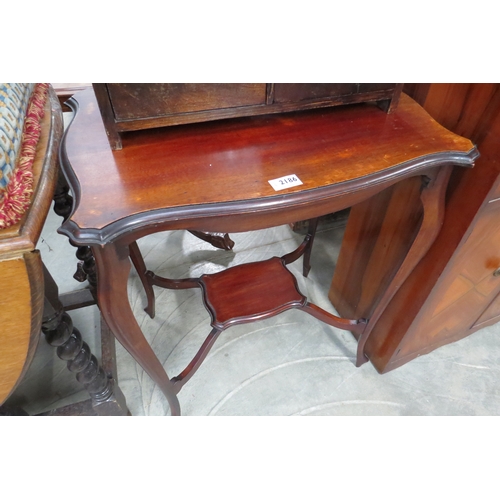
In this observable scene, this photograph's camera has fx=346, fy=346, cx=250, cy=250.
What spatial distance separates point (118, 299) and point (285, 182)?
0.37m

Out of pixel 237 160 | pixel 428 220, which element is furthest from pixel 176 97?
pixel 428 220

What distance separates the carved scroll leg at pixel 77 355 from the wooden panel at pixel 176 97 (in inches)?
18.6

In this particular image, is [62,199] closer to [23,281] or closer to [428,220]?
[23,281]

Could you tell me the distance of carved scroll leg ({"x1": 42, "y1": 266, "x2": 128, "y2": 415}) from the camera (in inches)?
31.3

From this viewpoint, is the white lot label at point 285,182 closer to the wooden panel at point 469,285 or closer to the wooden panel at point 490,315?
the wooden panel at point 469,285

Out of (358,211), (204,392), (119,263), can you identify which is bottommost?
(204,392)

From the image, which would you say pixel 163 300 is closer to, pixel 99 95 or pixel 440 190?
pixel 99 95

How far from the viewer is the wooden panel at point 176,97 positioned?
0.60 m

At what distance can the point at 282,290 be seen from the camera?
1.05 m

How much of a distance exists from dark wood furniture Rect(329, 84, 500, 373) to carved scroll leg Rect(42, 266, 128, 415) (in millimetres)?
857

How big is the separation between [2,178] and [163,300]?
2.97 ft

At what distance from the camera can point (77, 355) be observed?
85 centimetres

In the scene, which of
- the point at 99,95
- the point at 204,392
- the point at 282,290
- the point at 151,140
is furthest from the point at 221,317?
the point at 99,95

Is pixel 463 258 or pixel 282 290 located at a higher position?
pixel 463 258
